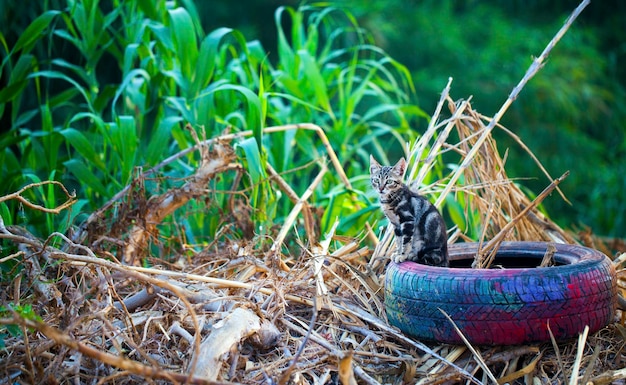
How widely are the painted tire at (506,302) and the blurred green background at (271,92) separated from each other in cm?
117

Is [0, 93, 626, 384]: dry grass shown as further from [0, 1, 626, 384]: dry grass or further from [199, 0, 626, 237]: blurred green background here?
[199, 0, 626, 237]: blurred green background

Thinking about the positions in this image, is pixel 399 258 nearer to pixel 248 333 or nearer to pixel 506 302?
pixel 506 302

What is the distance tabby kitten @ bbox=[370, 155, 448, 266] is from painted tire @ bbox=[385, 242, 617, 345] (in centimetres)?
31

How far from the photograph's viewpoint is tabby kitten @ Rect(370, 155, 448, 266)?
119 inches

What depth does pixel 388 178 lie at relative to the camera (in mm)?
3266

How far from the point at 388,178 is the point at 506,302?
38.5 inches

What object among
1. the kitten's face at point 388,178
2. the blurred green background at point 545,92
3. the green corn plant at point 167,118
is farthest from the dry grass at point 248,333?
the blurred green background at point 545,92

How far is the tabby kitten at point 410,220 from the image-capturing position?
3.02 m

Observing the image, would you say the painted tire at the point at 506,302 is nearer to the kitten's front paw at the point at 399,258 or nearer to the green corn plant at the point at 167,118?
the kitten's front paw at the point at 399,258

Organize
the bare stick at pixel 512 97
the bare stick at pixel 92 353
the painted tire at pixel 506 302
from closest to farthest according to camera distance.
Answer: the bare stick at pixel 92 353 < the painted tire at pixel 506 302 < the bare stick at pixel 512 97

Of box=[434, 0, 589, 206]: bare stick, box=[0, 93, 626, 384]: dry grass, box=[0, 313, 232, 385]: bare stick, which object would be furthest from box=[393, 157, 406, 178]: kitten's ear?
box=[0, 313, 232, 385]: bare stick

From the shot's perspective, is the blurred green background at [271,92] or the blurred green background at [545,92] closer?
the blurred green background at [271,92]

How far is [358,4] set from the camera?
10148mm

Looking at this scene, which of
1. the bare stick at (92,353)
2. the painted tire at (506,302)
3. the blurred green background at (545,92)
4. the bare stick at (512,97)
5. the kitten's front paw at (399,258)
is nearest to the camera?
the bare stick at (92,353)
